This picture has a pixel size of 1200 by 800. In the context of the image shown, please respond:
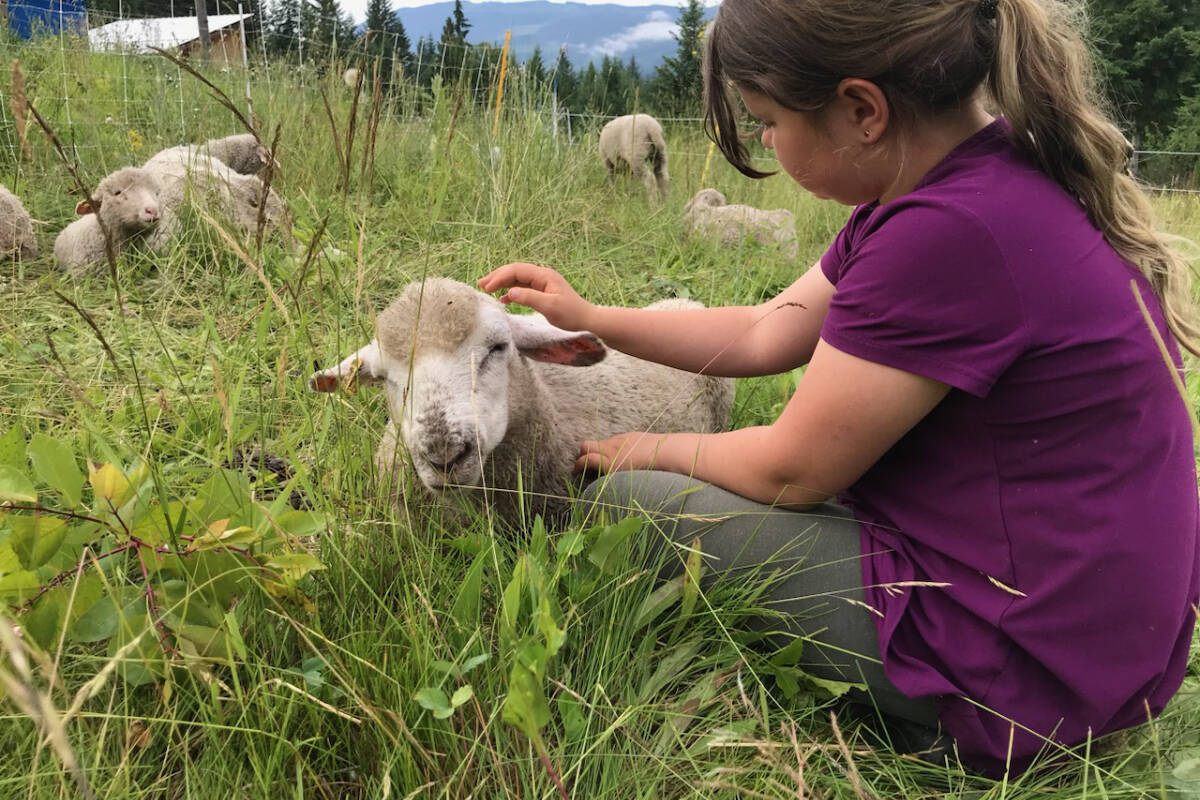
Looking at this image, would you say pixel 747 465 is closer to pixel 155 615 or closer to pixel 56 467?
pixel 155 615

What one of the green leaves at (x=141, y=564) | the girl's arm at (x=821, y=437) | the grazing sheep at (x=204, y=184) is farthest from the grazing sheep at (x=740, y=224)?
the green leaves at (x=141, y=564)

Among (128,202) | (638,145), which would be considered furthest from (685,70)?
(128,202)

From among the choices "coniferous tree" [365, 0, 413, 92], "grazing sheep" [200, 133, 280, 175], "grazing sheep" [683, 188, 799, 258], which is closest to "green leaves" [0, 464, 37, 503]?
"coniferous tree" [365, 0, 413, 92]

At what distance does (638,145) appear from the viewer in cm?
877

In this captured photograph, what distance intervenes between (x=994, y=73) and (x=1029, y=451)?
29.9 inches

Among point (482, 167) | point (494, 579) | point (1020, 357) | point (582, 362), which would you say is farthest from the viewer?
point (482, 167)

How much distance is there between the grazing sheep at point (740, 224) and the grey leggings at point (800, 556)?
431 centimetres

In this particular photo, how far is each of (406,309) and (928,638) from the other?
4.94 ft

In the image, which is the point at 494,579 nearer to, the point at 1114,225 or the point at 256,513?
the point at 256,513

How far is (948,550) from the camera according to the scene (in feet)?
5.61

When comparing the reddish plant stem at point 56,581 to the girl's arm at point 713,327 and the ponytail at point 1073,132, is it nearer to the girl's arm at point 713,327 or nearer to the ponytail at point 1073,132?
the girl's arm at point 713,327

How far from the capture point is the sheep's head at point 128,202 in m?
4.56

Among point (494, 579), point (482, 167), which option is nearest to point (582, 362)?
point (494, 579)

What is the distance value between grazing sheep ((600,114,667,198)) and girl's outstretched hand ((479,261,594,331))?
6341mm
